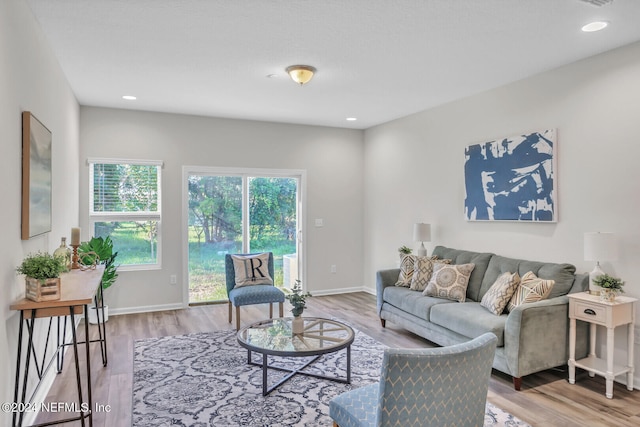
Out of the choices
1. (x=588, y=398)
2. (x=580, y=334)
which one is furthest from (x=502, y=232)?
(x=588, y=398)

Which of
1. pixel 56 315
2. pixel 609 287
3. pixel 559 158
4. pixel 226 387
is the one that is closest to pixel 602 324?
pixel 609 287

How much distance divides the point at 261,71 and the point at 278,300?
2.44m

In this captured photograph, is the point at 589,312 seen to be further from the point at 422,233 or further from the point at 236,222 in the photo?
the point at 236,222

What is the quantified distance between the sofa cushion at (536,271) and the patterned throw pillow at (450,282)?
19 cm

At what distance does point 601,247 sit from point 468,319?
3.74 feet

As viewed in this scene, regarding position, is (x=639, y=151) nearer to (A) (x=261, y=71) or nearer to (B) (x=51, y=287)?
(A) (x=261, y=71)

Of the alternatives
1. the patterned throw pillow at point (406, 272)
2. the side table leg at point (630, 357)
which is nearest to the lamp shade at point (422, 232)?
the patterned throw pillow at point (406, 272)

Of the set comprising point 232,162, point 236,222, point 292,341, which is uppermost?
point 232,162

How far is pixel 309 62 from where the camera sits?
3678 mm

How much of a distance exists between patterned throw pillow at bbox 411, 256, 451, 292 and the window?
336 cm

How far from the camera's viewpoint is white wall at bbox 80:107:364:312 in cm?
535

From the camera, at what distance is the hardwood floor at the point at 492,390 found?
2762 mm

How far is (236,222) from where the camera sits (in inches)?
240

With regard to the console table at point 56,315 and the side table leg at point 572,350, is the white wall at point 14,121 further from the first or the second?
the side table leg at point 572,350
